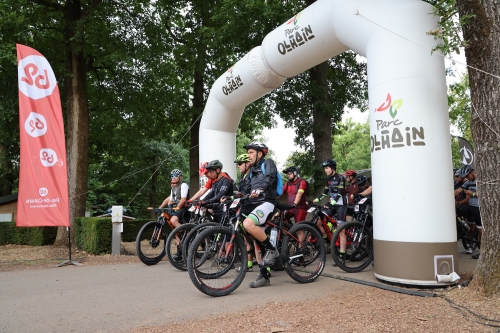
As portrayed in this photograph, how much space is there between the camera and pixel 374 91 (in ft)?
20.4

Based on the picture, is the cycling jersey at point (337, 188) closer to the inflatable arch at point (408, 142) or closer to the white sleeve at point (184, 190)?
the inflatable arch at point (408, 142)

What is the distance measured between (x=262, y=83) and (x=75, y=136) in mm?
6285

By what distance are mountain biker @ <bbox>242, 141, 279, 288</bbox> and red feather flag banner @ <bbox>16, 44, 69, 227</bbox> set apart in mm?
4417

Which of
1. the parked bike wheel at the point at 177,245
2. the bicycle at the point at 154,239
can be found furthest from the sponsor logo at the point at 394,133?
the bicycle at the point at 154,239

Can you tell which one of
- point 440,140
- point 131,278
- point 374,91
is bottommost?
point 131,278

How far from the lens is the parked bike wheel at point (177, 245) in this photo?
7.46m

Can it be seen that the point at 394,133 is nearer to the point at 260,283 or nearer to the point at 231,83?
the point at 260,283

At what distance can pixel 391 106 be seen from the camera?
5891 mm

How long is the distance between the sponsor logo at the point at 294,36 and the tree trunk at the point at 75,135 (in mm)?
7012

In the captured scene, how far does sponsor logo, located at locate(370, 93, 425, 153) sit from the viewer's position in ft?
18.7

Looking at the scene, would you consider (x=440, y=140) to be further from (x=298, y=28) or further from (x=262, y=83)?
(x=262, y=83)

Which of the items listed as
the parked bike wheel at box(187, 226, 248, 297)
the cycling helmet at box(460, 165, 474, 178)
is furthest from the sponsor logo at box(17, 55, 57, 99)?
the cycling helmet at box(460, 165, 474, 178)

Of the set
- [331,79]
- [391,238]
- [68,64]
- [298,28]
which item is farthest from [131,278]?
[331,79]

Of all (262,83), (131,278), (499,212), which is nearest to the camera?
(499,212)
